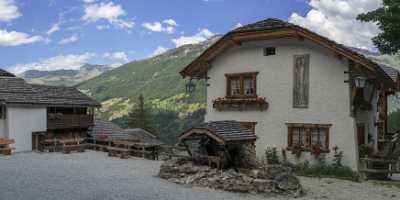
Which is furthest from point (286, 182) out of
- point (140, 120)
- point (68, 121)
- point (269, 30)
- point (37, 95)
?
point (140, 120)

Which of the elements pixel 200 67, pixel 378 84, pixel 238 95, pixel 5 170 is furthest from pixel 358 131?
pixel 5 170

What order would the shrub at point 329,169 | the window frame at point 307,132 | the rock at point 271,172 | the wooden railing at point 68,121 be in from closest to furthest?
the rock at point 271,172 → the shrub at point 329,169 → the window frame at point 307,132 → the wooden railing at point 68,121

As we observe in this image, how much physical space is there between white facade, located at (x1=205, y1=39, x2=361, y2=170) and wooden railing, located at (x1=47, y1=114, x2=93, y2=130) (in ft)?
47.8

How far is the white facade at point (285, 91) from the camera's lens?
73.2 feet

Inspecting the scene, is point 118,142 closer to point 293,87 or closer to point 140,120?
point 293,87

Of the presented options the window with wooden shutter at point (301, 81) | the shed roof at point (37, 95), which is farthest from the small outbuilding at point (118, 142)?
the window with wooden shutter at point (301, 81)

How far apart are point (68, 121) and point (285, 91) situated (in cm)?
2004

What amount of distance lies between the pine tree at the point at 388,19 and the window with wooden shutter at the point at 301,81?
12.7 feet

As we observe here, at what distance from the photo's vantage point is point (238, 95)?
85.2 ft

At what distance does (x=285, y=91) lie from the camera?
2428 cm

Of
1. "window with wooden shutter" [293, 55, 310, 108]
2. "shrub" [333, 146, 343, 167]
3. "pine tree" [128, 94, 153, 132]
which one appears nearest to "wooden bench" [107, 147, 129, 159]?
"window with wooden shutter" [293, 55, 310, 108]

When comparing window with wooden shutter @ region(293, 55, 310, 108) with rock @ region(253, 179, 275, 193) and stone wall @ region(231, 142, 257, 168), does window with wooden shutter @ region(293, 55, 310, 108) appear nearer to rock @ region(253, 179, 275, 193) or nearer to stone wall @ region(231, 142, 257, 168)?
stone wall @ region(231, 142, 257, 168)

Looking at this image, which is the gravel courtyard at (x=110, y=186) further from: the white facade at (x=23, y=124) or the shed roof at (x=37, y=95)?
the shed roof at (x=37, y=95)

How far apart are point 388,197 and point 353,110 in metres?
6.04
